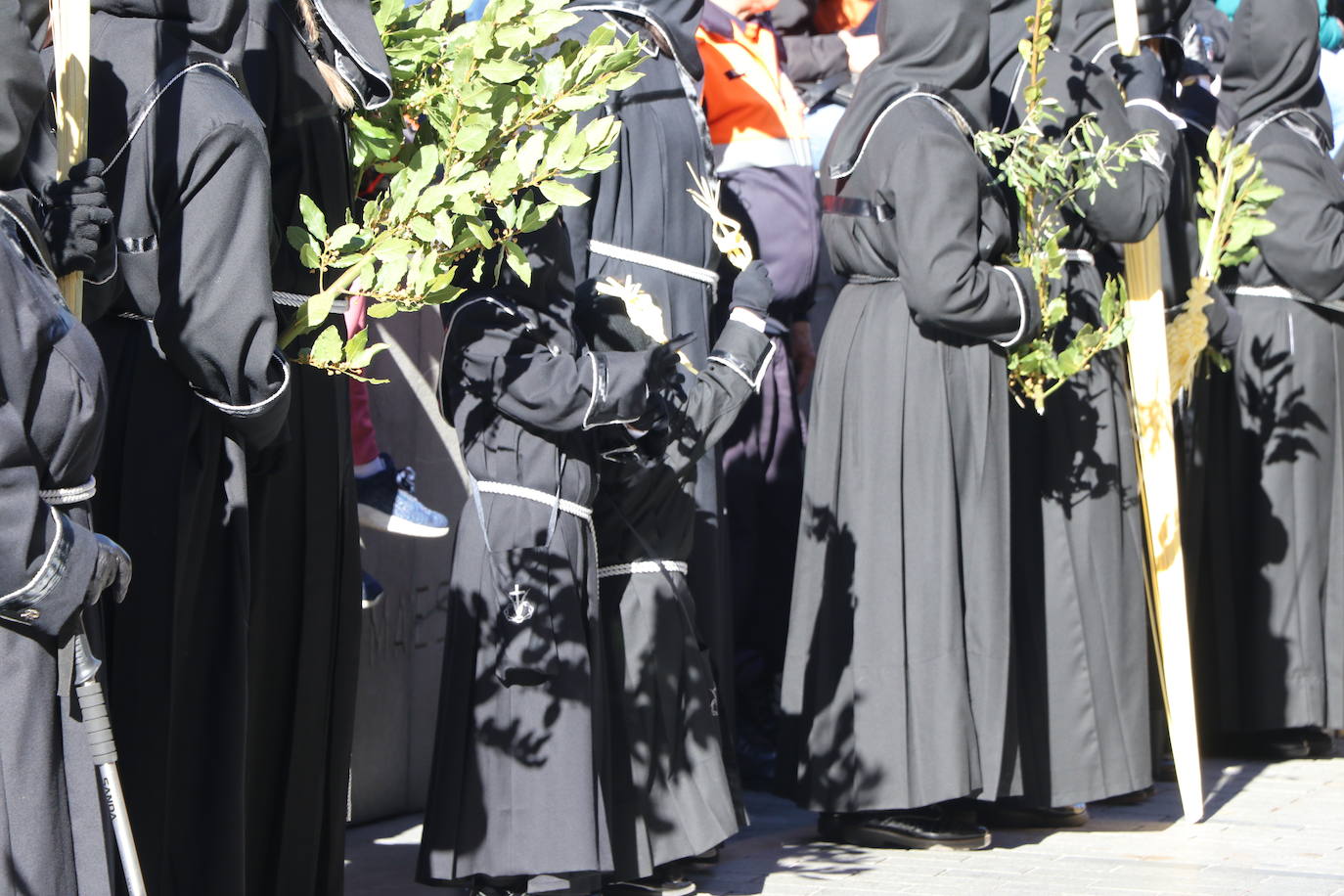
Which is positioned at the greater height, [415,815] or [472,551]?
[472,551]

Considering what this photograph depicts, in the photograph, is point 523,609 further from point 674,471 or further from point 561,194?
point 561,194

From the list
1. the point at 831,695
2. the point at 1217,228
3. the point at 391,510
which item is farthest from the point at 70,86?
the point at 1217,228

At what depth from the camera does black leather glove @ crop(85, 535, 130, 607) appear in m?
3.03

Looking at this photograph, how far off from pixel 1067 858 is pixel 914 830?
44cm

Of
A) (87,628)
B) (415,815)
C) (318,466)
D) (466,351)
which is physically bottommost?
(415,815)

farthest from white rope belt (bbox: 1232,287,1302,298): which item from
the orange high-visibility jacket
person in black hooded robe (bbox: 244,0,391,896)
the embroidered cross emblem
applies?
person in black hooded robe (bbox: 244,0,391,896)

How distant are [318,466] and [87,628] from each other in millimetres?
1120

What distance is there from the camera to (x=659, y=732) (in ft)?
17.3

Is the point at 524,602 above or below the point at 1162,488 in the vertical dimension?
below

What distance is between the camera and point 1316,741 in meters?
7.62

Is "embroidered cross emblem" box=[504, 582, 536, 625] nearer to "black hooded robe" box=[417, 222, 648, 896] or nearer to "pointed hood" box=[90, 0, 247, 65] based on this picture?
"black hooded robe" box=[417, 222, 648, 896]

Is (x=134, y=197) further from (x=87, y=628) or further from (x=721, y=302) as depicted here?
(x=721, y=302)

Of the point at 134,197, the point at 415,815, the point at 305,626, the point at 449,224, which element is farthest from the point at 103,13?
the point at 415,815

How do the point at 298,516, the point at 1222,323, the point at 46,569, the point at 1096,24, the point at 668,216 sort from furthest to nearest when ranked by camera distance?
the point at 1222,323
the point at 1096,24
the point at 668,216
the point at 298,516
the point at 46,569
